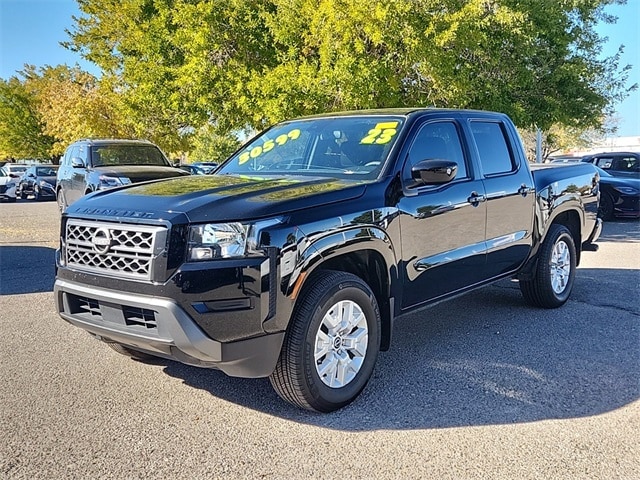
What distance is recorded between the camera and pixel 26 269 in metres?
8.23

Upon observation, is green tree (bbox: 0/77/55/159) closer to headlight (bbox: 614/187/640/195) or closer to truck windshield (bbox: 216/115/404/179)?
headlight (bbox: 614/187/640/195)

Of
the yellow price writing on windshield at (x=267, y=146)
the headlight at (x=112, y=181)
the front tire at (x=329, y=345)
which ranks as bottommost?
the front tire at (x=329, y=345)

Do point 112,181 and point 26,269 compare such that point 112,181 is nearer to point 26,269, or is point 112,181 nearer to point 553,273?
point 26,269

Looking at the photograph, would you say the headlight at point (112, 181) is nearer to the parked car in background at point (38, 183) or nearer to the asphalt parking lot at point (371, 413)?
the asphalt parking lot at point (371, 413)

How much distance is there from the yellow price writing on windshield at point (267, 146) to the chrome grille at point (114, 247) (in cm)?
173

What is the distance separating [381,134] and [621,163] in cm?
1343

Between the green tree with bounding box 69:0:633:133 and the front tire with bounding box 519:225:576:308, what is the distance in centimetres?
515

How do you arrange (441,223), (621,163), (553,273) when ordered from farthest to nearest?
(621,163), (553,273), (441,223)

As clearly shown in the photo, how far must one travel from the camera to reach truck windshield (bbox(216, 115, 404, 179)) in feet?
14.1

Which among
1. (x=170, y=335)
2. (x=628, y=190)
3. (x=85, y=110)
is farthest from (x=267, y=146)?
(x=85, y=110)

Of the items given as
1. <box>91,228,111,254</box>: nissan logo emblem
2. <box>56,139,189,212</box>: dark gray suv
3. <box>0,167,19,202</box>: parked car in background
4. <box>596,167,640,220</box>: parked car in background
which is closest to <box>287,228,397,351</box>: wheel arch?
<box>91,228,111,254</box>: nissan logo emblem

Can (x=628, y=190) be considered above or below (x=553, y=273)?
above

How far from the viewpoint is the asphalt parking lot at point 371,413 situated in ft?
9.87

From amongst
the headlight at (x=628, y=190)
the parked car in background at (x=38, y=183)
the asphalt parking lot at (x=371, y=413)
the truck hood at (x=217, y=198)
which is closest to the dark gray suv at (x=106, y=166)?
the asphalt parking lot at (x=371, y=413)
